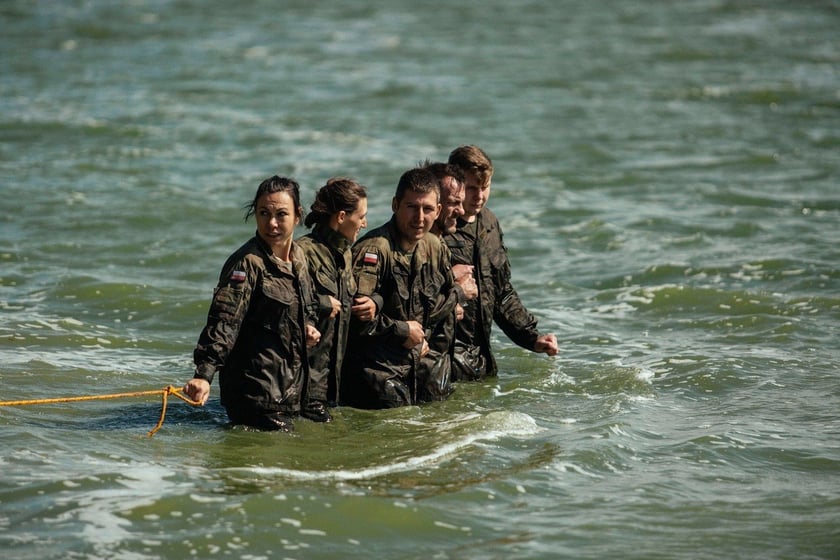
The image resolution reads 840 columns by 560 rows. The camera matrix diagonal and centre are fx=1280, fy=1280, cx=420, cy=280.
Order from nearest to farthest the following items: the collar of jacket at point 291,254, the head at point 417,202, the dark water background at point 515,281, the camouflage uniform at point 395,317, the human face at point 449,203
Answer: the dark water background at point 515,281 → the collar of jacket at point 291,254 → the head at point 417,202 → the camouflage uniform at point 395,317 → the human face at point 449,203

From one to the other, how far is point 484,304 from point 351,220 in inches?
63.6

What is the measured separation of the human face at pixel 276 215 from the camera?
7.58 meters

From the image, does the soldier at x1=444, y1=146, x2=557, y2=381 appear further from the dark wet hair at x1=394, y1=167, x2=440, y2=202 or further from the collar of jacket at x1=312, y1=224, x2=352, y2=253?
the collar of jacket at x1=312, y1=224, x2=352, y2=253

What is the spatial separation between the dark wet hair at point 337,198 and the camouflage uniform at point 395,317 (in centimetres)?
41

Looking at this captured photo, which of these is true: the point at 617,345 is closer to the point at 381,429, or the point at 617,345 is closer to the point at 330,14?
the point at 381,429

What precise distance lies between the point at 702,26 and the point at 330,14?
9.99 meters

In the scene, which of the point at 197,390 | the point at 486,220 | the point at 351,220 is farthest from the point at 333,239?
the point at 486,220

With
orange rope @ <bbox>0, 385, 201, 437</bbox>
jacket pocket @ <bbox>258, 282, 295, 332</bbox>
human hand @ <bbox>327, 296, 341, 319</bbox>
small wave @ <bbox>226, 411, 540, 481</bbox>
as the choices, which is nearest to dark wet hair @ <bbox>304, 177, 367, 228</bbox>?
human hand @ <bbox>327, 296, 341, 319</bbox>

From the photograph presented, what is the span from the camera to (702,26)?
33156 millimetres

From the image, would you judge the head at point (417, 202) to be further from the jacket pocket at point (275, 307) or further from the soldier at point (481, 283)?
the jacket pocket at point (275, 307)

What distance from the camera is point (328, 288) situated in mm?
8023

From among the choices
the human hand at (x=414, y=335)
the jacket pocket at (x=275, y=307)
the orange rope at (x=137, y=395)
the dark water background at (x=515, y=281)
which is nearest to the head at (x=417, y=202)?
the human hand at (x=414, y=335)

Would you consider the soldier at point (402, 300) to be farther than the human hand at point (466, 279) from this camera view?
No

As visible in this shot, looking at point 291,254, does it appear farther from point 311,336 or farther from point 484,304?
point 484,304
